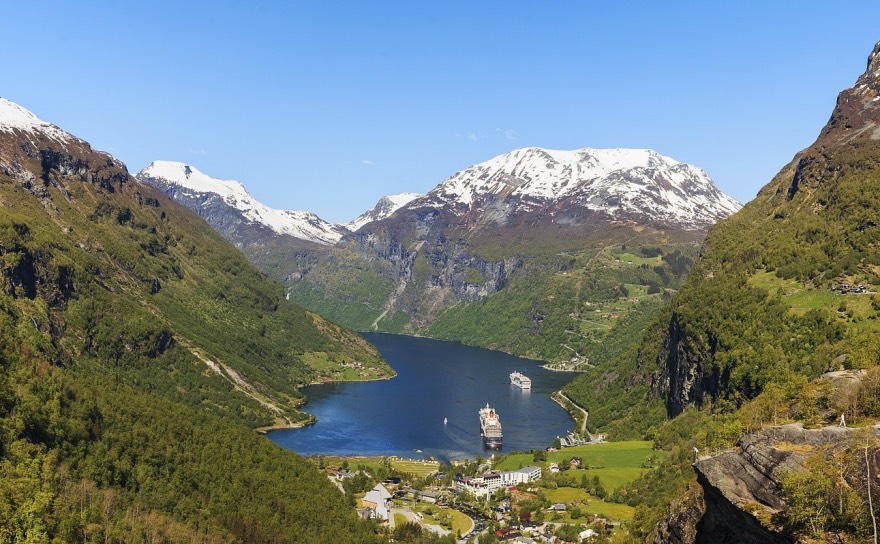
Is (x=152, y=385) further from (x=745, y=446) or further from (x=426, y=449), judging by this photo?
(x=745, y=446)

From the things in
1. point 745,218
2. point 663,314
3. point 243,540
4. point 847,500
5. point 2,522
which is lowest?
point 243,540

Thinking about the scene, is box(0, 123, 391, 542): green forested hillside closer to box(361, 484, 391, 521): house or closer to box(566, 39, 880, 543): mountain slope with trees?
box(361, 484, 391, 521): house

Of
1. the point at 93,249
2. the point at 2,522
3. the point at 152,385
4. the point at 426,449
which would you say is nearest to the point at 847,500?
the point at 2,522

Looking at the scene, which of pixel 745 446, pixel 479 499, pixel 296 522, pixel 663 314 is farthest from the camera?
pixel 663 314

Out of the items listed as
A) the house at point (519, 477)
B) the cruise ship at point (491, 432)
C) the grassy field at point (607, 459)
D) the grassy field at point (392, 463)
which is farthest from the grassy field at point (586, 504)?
the cruise ship at point (491, 432)

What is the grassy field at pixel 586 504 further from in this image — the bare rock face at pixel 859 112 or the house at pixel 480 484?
the bare rock face at pixel 859 112

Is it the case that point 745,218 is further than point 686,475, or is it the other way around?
point 745,218
